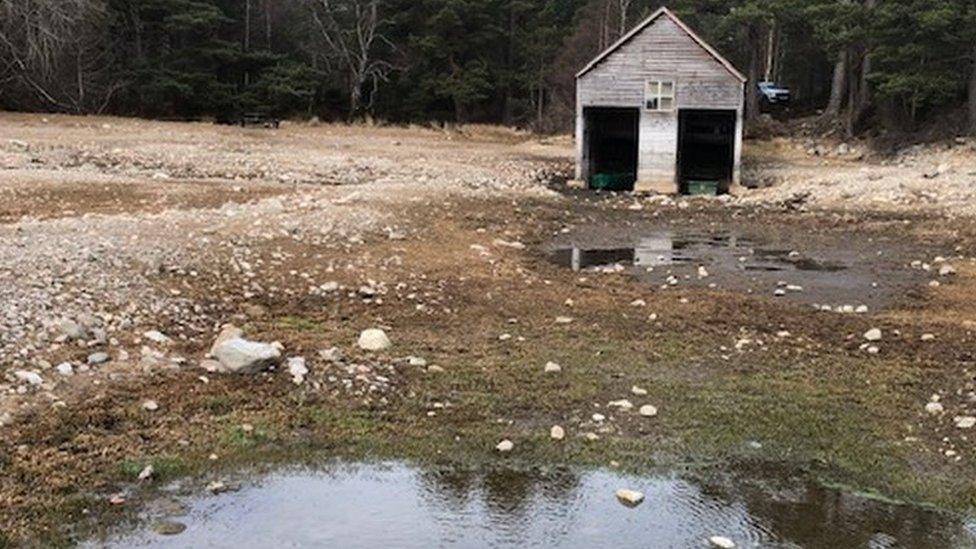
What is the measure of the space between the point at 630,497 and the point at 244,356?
13.2ft

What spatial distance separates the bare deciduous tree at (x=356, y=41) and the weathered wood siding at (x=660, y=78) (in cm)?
2347

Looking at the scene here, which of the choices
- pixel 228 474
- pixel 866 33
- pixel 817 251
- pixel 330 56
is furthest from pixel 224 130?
pixel 228 474

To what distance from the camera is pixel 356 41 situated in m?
53.1

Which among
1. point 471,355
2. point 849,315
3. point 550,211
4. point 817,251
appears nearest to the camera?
point 471,355

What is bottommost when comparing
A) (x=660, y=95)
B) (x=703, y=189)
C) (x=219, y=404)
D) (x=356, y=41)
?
(x=219, y=404)

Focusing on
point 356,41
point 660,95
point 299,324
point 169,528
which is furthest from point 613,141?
point 169,528

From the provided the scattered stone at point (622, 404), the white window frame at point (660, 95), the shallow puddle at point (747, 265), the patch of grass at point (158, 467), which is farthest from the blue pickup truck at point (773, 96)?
the patch of grass at point (158, 467)

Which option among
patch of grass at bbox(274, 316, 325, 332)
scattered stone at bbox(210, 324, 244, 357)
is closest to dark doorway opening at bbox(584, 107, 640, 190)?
patch of grass at bbox(274, 316, 325, 332)

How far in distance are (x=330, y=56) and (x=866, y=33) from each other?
28.1 metres

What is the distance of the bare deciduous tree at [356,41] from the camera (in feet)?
Result: 171

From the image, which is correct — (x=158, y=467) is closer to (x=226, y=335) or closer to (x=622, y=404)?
(x=226, y=335)

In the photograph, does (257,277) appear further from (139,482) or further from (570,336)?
(139,482)

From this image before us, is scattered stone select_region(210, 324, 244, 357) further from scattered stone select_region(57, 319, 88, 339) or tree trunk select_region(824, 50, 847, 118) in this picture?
tree trunk select_region(824, 50, 847, 118)

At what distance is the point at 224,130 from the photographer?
4006 cm
